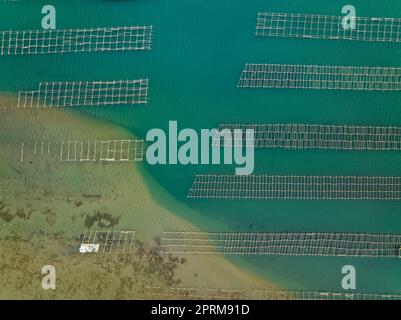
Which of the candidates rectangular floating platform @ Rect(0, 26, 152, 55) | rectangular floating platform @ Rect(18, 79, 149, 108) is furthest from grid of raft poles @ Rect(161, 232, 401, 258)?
rectangular floating platform @ Rect(0, 26, 152, 55)

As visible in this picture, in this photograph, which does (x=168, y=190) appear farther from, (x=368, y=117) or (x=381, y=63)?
(x=381, y=63)

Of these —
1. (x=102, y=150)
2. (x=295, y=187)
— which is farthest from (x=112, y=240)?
(x=295, y=187)

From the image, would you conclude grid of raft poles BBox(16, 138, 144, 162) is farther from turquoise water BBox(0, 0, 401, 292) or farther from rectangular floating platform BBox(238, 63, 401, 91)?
rectangular floating platform BBox(238, 63, 401, 91)

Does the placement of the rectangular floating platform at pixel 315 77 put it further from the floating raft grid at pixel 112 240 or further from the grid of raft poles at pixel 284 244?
the floating raft grid at pixel 112 240

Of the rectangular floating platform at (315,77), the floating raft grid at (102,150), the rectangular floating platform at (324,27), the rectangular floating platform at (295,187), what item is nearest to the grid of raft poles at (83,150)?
the floating raft grid at (102,150)

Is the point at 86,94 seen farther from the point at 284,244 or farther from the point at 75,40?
the point at 284,244
